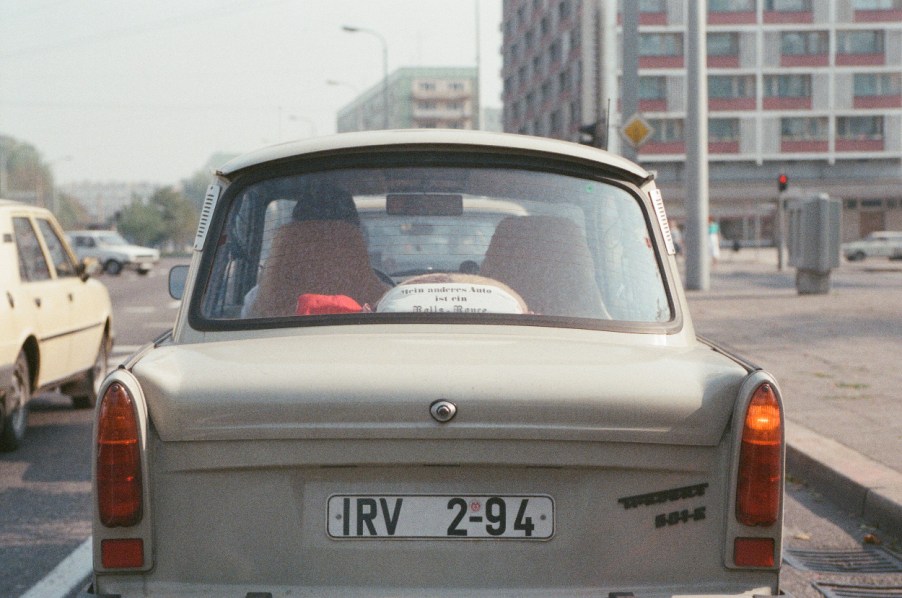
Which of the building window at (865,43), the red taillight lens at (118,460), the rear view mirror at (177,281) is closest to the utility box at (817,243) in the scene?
the rear view mirror at (177,281)

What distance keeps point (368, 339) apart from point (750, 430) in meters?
0.94

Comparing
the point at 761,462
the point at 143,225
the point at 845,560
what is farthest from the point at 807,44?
the point at 143,225

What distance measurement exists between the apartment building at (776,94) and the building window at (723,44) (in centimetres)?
7

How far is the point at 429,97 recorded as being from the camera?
476ft

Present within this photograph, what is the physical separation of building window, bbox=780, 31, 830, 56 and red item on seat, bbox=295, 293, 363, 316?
8345cm

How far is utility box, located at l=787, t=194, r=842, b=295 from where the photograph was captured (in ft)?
71.1

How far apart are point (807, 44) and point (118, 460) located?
3340 inches

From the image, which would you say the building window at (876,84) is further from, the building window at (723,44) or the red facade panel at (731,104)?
the building window at (723,44)

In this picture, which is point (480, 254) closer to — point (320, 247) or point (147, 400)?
point (320, 247)

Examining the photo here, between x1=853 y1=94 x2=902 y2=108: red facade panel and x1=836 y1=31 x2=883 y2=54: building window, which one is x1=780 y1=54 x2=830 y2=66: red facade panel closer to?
x1=836 y1=31 x2=883 y2=54: building window

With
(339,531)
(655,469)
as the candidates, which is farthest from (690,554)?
(339,531)

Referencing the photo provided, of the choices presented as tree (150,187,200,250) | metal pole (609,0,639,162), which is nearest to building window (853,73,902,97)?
metal pole (609,0,639,162)

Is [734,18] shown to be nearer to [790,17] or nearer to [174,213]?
[790,17]

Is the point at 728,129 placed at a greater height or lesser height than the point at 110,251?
greater
